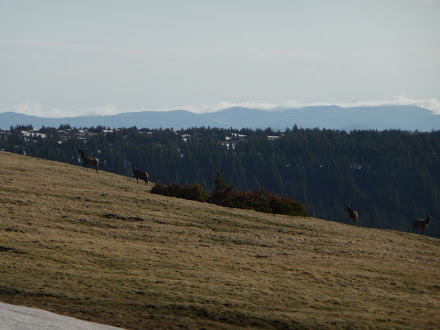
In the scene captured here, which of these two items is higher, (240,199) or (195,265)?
(240,199)

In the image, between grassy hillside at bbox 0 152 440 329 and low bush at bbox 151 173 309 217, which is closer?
grassy hillside at bbox 0 152 440 329

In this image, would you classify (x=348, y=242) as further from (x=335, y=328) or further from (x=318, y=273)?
(x=335, y=328)

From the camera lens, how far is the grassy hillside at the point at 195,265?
73.7 feet

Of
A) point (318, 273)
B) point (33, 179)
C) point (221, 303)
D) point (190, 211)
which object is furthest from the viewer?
point (33, 179)

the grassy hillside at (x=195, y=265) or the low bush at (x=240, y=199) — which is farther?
the low bush at (x=240, y=199)

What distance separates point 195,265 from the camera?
29828 millimetres

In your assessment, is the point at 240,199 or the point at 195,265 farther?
the point at 240,199

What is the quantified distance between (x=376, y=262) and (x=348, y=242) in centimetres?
642

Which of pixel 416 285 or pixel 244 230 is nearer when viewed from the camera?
pixel 416 285

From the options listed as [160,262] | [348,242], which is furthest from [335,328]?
[348,242]

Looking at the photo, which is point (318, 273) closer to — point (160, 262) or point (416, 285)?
point (416, 285)

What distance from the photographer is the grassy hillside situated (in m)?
22.5

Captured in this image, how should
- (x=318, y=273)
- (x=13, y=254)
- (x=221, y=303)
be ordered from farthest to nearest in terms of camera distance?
(x=318, y=273) → (x=13, y=254) → (x=221, y=303)

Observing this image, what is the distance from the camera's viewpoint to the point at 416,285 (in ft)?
98.1
